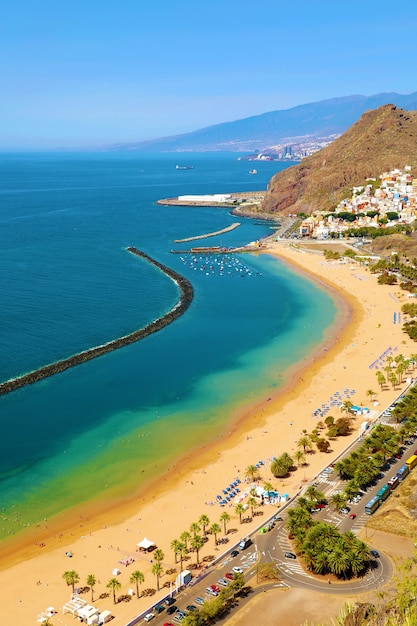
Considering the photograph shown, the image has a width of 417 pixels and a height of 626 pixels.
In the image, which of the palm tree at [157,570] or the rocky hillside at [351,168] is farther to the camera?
the rocky hillside at [351,168]

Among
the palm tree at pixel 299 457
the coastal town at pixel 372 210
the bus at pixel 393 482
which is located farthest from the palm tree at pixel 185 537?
the coastal town at pixel 372 210

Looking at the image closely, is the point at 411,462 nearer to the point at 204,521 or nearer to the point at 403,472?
the point at 403,472

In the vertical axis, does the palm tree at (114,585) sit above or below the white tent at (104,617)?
above

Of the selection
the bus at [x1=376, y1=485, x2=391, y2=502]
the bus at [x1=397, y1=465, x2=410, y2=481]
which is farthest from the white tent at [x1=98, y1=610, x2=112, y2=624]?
the bus at [x1=397, y1=465, x2=410, y2=481]

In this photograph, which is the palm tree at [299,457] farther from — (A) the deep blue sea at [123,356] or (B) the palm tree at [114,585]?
(B) the palm tree at [114,585]

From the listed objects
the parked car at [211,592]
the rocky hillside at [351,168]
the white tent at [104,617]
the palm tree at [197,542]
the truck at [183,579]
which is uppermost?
the rocky hillside at [351,168]
